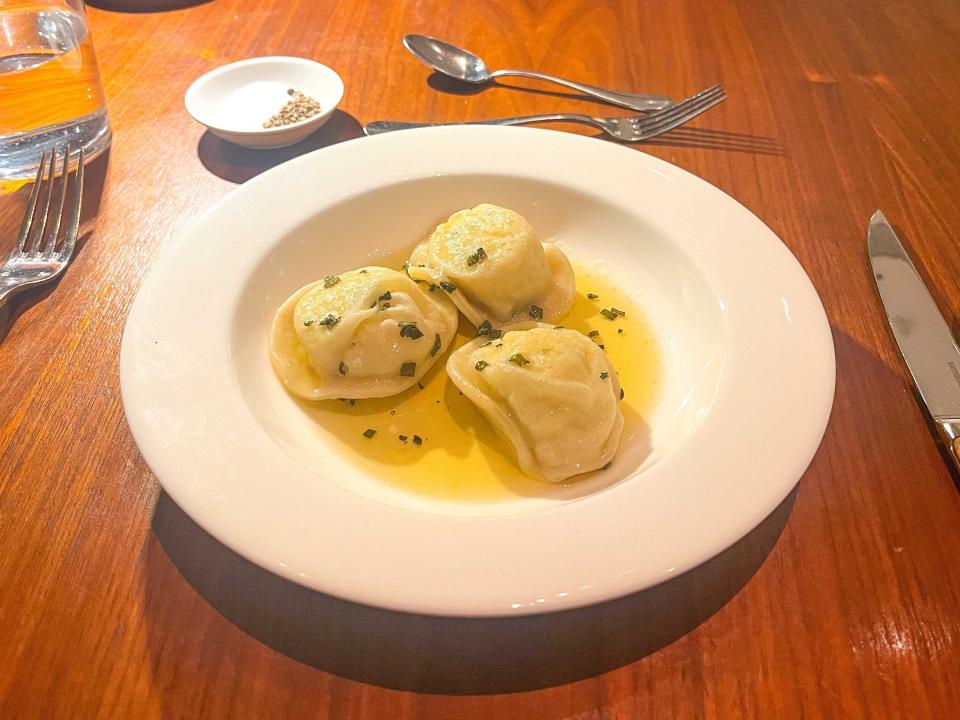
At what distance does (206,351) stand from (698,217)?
4.64ft

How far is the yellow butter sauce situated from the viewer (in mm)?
1631

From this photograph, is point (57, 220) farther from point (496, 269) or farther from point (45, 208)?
point (496, 269)

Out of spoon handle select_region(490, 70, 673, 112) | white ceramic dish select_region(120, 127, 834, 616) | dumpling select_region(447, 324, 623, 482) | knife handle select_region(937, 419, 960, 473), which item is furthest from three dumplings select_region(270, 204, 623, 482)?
spoon handle select_region(490, 70, 673, 112)

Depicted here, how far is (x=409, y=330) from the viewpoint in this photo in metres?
1.85

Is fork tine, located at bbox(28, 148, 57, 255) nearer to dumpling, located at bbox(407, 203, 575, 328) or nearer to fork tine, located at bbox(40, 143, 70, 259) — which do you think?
fork tine, located at bbox(40, 143, 70, 259)

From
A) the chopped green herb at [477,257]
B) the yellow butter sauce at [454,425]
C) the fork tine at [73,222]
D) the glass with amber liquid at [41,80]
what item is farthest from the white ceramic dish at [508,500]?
the glass with amber liquid at [41,80]

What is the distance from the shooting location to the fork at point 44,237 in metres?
1.96

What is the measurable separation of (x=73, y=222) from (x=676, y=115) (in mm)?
2242

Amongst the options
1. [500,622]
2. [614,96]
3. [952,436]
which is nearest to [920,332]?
[952,436]

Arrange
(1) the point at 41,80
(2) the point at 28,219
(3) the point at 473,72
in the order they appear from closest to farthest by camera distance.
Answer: (2) the point at 28,219
(1) the point at 41,80
(3) the point at 473,72

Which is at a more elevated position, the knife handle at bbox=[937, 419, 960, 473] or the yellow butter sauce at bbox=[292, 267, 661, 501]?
the knife handle at bbox=[937, 419, 960, 473]

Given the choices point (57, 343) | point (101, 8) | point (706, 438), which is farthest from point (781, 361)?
point (101, 8)

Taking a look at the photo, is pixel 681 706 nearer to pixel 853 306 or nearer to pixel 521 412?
pixel 521 412

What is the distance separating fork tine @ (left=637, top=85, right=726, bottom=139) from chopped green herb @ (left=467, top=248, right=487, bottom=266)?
106 centimetres
